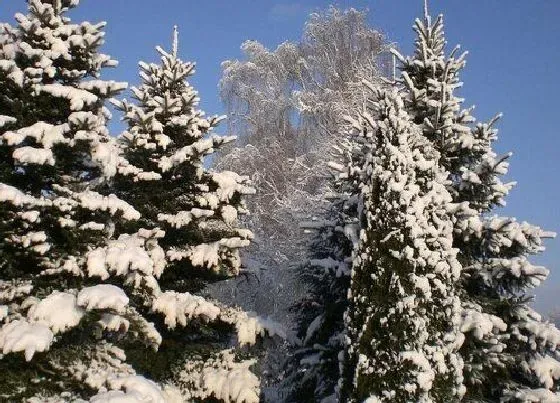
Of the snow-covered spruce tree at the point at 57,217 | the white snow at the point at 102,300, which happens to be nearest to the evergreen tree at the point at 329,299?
the snow-covered spruce tree at the point at 57,217

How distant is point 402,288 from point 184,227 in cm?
411

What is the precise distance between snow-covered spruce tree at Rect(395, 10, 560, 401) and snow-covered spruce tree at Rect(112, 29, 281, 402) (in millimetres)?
3158


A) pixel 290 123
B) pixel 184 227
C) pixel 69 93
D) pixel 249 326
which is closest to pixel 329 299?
pixel 249 326

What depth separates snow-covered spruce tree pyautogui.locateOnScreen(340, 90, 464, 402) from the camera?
6477mm

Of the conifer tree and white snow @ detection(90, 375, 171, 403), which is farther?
the conifer tree

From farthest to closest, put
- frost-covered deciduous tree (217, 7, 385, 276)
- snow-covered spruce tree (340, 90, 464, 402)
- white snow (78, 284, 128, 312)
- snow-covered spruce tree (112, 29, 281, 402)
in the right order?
frost-covered deciduous tree (217, 7, 385, 276)
snow-covered spruce tree (112, 29, 281, 402)
snow-covered spruce tree (340, 90, 464, 402)
white snow (78, 284, 128, 312)

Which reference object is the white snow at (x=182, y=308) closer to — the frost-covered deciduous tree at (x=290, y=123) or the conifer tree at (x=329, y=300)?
the conifer tree at (x=329, y=300)

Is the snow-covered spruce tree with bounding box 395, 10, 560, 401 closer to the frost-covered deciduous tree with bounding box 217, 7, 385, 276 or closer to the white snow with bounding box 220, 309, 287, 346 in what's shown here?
the white snow with bounding box 220, 309, 287, 346

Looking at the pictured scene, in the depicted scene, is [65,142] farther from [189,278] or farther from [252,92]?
[252,92]

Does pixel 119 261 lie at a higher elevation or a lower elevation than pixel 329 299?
lower

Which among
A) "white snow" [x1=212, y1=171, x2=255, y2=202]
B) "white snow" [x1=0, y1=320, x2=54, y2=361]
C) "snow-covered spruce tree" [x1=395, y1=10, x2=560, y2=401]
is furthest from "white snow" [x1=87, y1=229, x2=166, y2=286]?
"snow-covered spruce tree" [x1=395, y1=10, x2=560, y2=401]

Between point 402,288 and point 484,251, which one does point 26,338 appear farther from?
point 484,251

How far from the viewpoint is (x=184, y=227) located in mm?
9242

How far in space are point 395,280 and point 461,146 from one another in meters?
3.11
